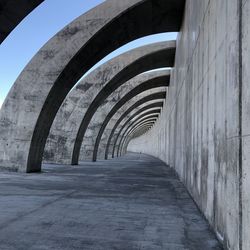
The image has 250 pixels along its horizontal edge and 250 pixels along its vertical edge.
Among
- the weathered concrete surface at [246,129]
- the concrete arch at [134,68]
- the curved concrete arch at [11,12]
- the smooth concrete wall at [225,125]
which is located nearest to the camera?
the weathered concrete surface at [246,129]

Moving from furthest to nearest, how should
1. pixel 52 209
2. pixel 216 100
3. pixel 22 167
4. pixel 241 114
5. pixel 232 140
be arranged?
pixel 22 167
pixel 52 209
pixel 216 100
pixel 232 140
pixel 241 114

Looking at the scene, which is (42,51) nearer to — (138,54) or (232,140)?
(138,54)

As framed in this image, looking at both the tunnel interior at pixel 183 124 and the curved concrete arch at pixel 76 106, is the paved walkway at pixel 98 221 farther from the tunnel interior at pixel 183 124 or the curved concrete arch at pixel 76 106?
the curved concrete arch at pixel 76 106

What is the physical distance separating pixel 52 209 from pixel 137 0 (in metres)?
8.98

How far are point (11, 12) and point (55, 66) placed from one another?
5.39 metres

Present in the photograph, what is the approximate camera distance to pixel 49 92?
14344 millimetres

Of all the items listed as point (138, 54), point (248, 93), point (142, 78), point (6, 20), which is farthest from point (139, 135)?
point (248, 93)

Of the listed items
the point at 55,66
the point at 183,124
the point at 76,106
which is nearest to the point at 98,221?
the point at 183,124

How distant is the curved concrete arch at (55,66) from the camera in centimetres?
1389

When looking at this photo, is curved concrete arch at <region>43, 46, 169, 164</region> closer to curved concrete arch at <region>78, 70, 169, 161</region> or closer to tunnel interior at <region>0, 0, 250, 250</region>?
tunnel interior at <region>0, 0, 250, 250</region>

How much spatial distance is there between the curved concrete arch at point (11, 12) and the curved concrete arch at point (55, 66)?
A: 4712 millimetres

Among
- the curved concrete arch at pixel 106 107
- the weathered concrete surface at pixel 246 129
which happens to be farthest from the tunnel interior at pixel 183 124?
the curved concrete arch at pixel 106 107

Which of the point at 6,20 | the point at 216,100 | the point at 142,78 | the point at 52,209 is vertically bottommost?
the point at 52,209

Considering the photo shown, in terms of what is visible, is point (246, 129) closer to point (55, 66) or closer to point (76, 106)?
point (55, 66)
